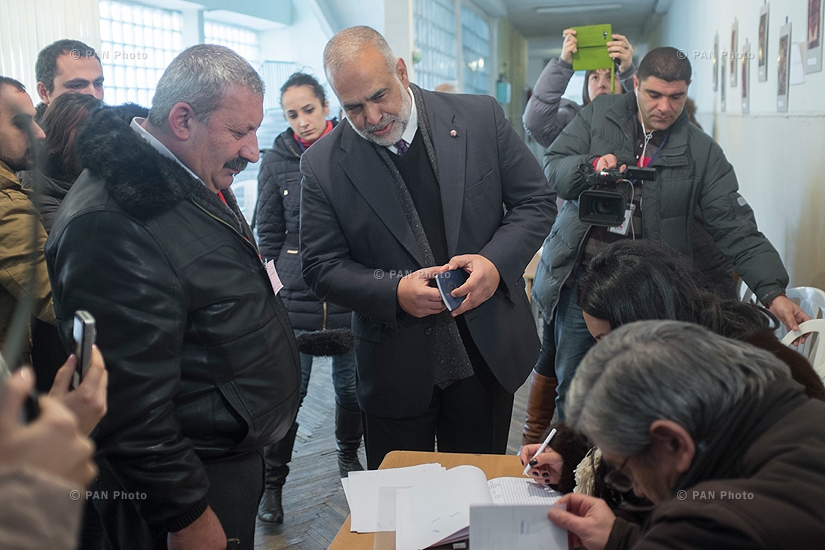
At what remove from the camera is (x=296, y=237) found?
2.95 metres

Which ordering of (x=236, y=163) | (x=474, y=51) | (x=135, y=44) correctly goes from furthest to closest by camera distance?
(x=474, y=51) → (x=135, y=44) → (x=236, y=163)

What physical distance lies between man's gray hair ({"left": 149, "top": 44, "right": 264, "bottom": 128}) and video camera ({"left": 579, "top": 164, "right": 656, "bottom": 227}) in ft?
4.37

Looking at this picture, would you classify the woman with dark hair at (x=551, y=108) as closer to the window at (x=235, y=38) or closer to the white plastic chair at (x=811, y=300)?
the white plastic chair at (x=811, y=300)

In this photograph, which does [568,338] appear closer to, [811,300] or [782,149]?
[811,300]

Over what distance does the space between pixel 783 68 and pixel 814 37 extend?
0.58 metres

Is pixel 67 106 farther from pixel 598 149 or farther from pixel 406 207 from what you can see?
pixel 598 149

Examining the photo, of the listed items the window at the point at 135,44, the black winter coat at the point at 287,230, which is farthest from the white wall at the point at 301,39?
the black winter coat at the point at 287,230

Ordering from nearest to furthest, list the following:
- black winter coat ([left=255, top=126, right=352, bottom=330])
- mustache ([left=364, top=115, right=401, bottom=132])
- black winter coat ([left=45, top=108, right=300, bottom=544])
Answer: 1. black winter coat ([left=45, top=108, right=300, bottom=544])
2. mustache ([left=364, top=115, right=401, bottom=132])
3. black winter coat ([left=255, top=126, right=352, bottom=330])

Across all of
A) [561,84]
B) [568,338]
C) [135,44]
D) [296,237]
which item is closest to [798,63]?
[561,84]

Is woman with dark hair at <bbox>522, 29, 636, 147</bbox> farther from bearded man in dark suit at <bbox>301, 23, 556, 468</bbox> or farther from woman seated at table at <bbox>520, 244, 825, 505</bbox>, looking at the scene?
woman seated at table at <bbox>520, 244, 825, 505</bbox>

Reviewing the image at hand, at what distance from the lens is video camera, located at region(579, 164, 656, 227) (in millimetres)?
2283

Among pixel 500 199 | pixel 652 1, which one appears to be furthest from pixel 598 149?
pixel 652 1

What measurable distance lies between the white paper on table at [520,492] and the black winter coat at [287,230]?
4.75 feet

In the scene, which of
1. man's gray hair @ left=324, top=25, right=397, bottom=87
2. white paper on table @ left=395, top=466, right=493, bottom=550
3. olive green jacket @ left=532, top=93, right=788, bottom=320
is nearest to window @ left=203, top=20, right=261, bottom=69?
olive green jacket @ left=532, top=93, right=788, bottom=320
